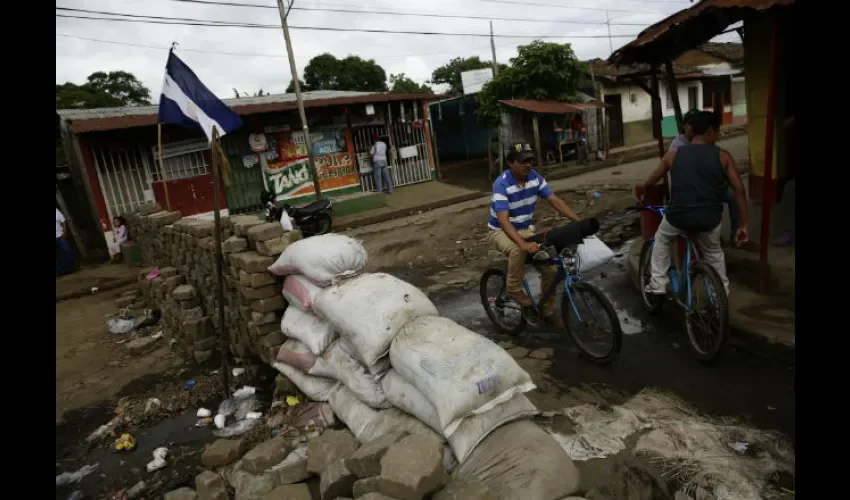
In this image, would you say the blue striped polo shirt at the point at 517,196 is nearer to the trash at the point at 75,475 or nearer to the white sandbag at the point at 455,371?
the white sandbag at the point at 455,371

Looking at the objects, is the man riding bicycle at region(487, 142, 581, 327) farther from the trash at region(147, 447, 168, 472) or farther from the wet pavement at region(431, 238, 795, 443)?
the trash at region(147, 447, 168, 472)

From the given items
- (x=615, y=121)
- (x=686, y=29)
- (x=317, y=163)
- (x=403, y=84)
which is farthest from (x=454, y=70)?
(x=686, y=29)

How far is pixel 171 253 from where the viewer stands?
7035 mm

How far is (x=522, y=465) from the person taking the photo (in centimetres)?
210

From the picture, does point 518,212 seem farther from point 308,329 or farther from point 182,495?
point 182,495

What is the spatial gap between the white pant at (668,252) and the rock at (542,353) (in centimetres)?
100

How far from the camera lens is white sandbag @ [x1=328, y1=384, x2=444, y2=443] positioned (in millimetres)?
2729

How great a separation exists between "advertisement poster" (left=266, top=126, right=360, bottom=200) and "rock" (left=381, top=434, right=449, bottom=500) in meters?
12.4

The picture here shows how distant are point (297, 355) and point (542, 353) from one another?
195 cm

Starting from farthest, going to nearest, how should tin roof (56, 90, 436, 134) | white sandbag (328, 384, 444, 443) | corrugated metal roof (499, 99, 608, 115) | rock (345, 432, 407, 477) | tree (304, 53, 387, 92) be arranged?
tree (304, 53, 387, 92)
corrugated metal roof (499, 99, 608, 115)
tin roof (56, 90, 436, 134)
white sandbag (328, 384, 444, 443)
rock (345, 432, 407, 477)

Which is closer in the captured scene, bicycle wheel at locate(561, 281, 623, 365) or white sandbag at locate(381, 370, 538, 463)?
white sandbag at locate(381, 370, 538, 463)

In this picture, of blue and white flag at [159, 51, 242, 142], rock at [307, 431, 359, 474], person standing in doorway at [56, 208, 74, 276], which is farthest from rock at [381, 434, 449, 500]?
person standing in doorway at [56, 208, 74, 276]

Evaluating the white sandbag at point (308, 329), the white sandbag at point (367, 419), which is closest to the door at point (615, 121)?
the white sandbag at point (308, 329)

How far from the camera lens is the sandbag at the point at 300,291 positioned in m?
3.71
